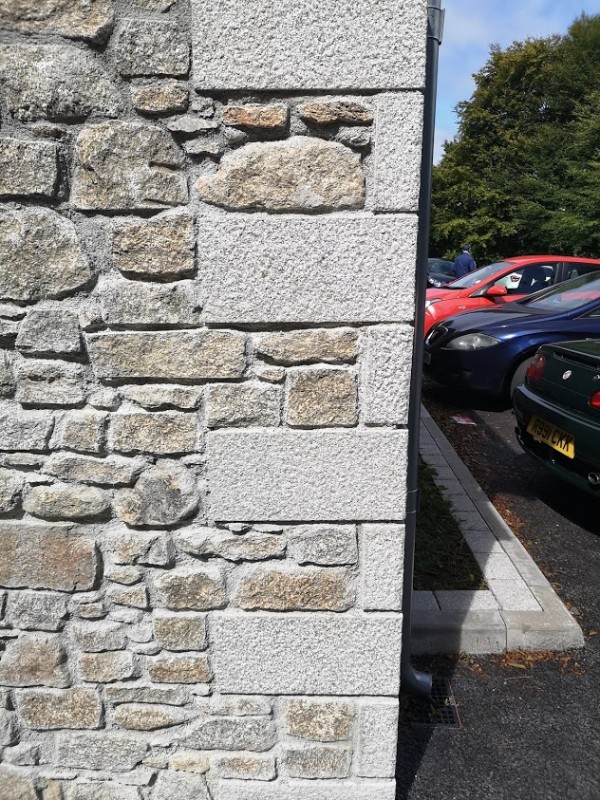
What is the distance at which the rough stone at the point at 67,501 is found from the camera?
195 centimetres

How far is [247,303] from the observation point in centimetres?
180

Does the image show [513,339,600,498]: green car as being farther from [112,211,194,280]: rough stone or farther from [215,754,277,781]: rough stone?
[112,211,194,280]: rough stone

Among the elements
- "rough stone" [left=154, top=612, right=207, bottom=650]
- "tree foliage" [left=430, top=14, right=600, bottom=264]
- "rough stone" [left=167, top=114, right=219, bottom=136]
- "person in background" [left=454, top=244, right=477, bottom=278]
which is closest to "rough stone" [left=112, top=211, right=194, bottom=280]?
"rough stone" [left=167, top=114, right=219, bottom=136]

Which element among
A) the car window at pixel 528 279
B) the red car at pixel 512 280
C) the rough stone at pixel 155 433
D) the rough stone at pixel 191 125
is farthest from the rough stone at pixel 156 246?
the car window at pixel 528 279

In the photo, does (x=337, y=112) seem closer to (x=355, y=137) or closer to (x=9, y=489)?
(x=355, y=137)

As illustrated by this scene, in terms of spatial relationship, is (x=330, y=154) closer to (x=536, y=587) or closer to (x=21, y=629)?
(x=21, y=629)

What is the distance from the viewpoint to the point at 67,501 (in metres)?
1.95

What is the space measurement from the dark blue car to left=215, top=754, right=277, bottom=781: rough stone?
202 inches

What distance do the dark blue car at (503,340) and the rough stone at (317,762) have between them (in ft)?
16.5

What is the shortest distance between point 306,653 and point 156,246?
56.9 inches

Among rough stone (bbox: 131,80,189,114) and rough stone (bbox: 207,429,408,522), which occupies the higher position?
rough stone (bbox: 131,80,189,114)

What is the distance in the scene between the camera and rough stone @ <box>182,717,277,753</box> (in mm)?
2104

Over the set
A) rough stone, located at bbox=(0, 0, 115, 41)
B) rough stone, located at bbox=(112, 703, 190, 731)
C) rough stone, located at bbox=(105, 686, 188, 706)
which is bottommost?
rough stone, located at bbox=(112, 703, 190, 731)

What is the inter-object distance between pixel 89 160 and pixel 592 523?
406cm
